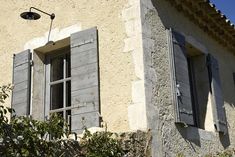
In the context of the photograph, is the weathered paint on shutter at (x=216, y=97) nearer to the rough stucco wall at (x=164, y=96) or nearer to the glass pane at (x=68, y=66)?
the rough stucco wall at (x=164, y=96)

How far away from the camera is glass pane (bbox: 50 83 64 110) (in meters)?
5.50

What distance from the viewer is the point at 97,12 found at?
5.20 meters

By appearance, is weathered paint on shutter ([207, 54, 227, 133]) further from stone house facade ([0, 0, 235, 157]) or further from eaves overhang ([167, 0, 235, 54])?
eaves overhang ([167, 0, 235, 54])

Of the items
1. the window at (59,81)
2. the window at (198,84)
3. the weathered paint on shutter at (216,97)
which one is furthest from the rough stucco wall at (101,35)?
the weathered paint on shutter at (216,97)

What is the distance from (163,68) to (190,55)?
140 cm

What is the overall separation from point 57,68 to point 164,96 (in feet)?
5.75

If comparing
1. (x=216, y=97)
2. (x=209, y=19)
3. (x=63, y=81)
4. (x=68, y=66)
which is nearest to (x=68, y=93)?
(x=63, y=81)

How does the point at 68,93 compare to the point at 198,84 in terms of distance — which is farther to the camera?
the point at 198,84

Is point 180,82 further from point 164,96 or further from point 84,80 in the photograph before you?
point 84,80

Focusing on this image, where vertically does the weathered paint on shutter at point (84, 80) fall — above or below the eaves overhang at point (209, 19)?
below

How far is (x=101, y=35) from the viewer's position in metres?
5.05

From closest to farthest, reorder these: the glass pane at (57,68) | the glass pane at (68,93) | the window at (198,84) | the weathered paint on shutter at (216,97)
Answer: the glass pane at (68,93)
the glass pane at (57,68)
the weathered paint on shutter at (216,97)
the window at (198,84)

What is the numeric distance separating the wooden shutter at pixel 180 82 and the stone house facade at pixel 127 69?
0.01m

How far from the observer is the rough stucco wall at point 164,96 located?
14.9ft
